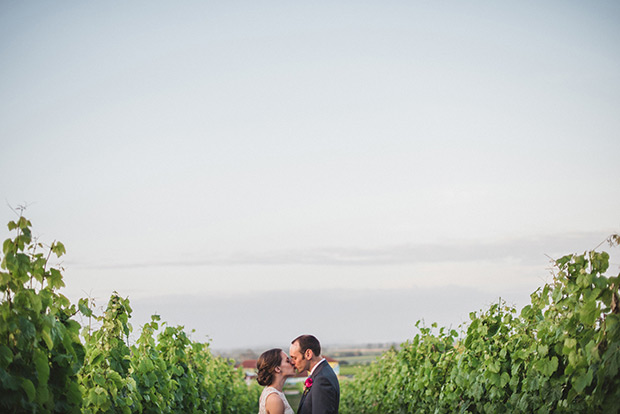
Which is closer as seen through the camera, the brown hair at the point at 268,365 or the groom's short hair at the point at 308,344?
the groom's short hair at the point at 308,344

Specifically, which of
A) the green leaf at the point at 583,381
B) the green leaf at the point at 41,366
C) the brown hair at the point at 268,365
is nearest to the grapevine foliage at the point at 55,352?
the green leaf at the point at 41,366

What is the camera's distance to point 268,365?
5.81m

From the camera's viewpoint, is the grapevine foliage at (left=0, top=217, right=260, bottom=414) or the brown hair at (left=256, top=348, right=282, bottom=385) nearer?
the grapevine foliage at (left=0, top=217, right=260, bottom=414)

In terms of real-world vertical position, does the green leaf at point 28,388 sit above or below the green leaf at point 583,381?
above

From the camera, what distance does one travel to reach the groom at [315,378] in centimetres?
544

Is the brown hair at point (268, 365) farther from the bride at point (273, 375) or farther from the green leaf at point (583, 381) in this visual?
the green leaf at point (583, 381)

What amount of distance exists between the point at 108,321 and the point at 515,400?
3680 mm

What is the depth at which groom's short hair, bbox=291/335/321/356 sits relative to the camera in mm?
5680

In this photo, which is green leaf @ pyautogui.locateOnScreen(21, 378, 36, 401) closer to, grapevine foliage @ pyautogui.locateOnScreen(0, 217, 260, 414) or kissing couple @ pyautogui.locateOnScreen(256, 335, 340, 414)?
grapevine foliage @ pyautogui.locateOnScreen(0, 217, 260, 414)

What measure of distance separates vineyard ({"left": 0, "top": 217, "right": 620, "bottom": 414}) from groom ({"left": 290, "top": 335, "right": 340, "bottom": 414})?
1.51 meters

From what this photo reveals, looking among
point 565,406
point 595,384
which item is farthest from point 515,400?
point 595,384

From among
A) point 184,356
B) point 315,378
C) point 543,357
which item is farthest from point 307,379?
point 184,356

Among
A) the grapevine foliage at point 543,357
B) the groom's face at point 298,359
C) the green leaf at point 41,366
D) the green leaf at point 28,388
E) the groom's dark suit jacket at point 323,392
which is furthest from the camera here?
the groom's face at point 298,359

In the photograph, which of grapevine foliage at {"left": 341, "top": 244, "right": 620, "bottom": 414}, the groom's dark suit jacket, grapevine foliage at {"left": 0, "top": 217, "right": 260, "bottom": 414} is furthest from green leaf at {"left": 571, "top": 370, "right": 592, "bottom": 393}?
grapevine foliage at {"left": 0, "top": 217, "right": 260, "bottom": 414}
